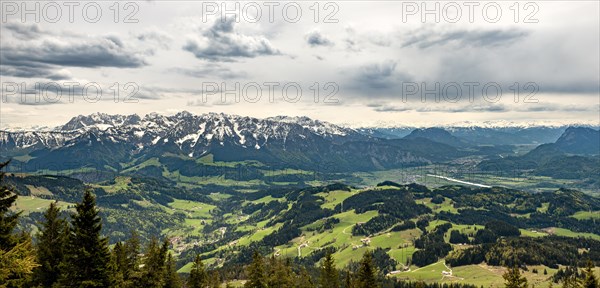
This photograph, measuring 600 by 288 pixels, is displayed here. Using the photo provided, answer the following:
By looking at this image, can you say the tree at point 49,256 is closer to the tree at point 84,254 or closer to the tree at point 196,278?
the tree at point 84,254

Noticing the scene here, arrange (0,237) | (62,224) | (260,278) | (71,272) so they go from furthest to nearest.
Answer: (260,278) < (62,224) < (71,272) < (0,237)

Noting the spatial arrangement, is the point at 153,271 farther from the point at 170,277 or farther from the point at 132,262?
the point at 170,277

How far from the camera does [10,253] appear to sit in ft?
78.2

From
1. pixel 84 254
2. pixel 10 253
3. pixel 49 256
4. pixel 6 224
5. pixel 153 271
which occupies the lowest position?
pixel 153 271

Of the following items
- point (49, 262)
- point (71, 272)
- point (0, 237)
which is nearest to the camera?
point (0, 237)

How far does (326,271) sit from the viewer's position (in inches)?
3602

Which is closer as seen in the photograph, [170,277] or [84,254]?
[84,254]

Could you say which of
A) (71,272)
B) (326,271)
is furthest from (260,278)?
(71,272)

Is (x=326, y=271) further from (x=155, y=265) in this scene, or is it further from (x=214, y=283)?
(x=155, y=265)

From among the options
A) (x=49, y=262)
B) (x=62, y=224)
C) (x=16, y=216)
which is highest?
(x=16, y=216)

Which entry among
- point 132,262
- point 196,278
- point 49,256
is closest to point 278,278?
point 196,278

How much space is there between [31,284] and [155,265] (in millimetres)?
20033

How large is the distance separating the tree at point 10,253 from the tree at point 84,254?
14.9ft

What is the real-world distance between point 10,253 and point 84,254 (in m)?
16.6
